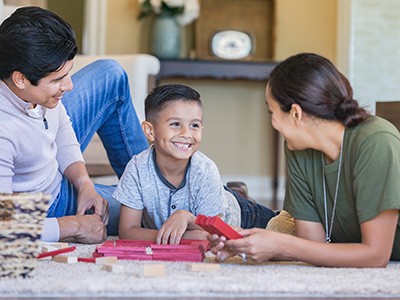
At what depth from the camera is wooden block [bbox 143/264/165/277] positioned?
60.0 inches

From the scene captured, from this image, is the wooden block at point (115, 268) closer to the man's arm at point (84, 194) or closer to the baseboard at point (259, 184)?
the man's arm at point (84, 194)

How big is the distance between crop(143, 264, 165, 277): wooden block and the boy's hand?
1.58ft

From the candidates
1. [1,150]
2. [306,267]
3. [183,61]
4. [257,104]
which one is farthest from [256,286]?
[257,104]

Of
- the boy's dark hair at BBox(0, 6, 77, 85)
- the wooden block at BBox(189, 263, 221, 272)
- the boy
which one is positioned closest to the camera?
the wooden block at BBox(189, 263, 221, 272)

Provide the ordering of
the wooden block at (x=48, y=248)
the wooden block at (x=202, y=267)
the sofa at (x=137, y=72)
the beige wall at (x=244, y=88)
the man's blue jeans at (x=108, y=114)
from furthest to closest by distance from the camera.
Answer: the beige wall at (x=244, y=88) → the sofa at (x=137, y=72) → the man's blue jeans at (x=108, y=114) → the wooden block at (x=48, y=248) → the wooden block at (x=202, y=267)

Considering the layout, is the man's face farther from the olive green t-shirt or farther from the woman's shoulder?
the woman's shoulder

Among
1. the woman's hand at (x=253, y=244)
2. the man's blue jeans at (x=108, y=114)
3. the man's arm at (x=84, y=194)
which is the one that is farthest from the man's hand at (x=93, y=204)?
the woman's hand at (x=253, y=244)

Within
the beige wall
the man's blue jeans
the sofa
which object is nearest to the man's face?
the man's blue jeans

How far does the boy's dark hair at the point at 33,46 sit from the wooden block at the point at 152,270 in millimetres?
670

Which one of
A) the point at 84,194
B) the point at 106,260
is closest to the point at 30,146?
the point at 84,194

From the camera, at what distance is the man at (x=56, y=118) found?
1.98 metres

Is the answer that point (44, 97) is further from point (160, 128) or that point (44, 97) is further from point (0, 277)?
point (0, 277)

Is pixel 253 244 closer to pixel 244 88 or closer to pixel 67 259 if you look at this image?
pixel 67 259

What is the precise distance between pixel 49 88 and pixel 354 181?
0.77 m
